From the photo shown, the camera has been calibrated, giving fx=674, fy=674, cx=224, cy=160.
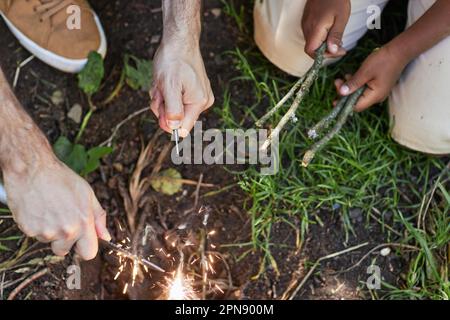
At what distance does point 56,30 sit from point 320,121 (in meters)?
1.09

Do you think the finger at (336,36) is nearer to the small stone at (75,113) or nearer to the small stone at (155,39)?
the small stone at (155,39)

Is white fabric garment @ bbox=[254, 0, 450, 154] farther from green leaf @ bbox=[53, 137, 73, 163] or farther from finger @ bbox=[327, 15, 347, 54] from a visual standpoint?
green leaf @ bbox=[53, 137, 73, 163]

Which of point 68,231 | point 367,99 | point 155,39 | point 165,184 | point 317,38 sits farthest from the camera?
point 155,39

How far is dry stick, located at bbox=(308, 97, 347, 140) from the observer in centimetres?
219

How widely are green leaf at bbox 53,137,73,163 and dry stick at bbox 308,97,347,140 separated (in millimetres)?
880

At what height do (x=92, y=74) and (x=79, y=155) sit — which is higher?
(x=92, y=74)

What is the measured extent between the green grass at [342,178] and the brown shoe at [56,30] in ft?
1.86

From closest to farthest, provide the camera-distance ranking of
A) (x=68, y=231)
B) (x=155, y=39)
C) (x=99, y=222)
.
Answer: (x=68, y=231), (x=99, y=222), (x=155, y=39)

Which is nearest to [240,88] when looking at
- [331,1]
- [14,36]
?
[331,1]

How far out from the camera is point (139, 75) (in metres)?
2.58

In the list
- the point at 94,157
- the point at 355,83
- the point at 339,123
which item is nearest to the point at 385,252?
the point at 339,123

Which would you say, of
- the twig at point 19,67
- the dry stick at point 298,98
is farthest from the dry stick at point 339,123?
the twig at point 19,67

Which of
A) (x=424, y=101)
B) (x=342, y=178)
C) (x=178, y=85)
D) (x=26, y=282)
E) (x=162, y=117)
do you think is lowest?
(x=26, y=282)

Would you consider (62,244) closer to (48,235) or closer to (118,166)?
(48,235)
